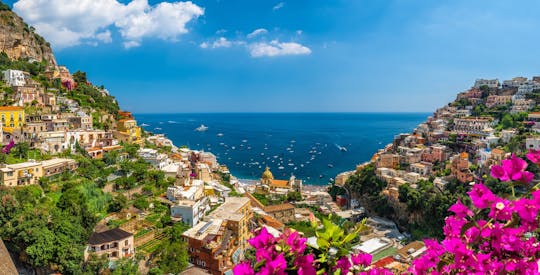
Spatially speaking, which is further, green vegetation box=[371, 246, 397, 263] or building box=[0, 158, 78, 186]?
green vegetation box=[371, 246, 397, 263]

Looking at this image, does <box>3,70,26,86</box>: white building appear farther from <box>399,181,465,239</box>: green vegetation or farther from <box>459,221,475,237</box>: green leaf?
<box>459,221,475,237</box>: green leaf

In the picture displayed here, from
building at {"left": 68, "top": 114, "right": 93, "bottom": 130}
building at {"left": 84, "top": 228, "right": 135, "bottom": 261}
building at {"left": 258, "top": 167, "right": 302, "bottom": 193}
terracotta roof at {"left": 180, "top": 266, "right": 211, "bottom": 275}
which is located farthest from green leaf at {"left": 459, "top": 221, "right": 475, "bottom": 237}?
building at {"left": 258, "top": 167, "right": 302, "bottom": 193}

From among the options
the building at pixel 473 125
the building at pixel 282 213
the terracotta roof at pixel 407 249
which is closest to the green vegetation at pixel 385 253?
the terracotta roof at pixel 407 249

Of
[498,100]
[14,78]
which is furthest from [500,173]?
[498,100]

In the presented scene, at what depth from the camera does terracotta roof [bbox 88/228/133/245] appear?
535 inches

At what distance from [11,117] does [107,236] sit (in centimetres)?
1472

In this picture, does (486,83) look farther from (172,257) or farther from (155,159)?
(172,257)

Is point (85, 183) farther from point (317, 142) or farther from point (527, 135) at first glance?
point (317, 142)

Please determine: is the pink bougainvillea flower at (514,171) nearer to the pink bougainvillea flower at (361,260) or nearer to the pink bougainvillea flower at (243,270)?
the pink bougainvillea flower at (361,260)

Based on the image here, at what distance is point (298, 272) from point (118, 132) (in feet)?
103

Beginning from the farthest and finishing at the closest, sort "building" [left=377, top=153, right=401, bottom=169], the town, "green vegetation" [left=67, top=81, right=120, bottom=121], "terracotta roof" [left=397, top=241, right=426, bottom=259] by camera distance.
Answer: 1. "building" [left=377, top=153, right=401, bottom=169]
2. "green vegetation" [left=67, top=81, right=120, bottom=121]
3. "terracotta roof" [left=397, top=241, right=426, bottom=259]
4. the town

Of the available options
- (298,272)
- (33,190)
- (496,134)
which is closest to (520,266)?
(298,272)

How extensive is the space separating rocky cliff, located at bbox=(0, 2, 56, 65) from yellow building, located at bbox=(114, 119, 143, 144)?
13530mm

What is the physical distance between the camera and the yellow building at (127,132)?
97.1 feet
